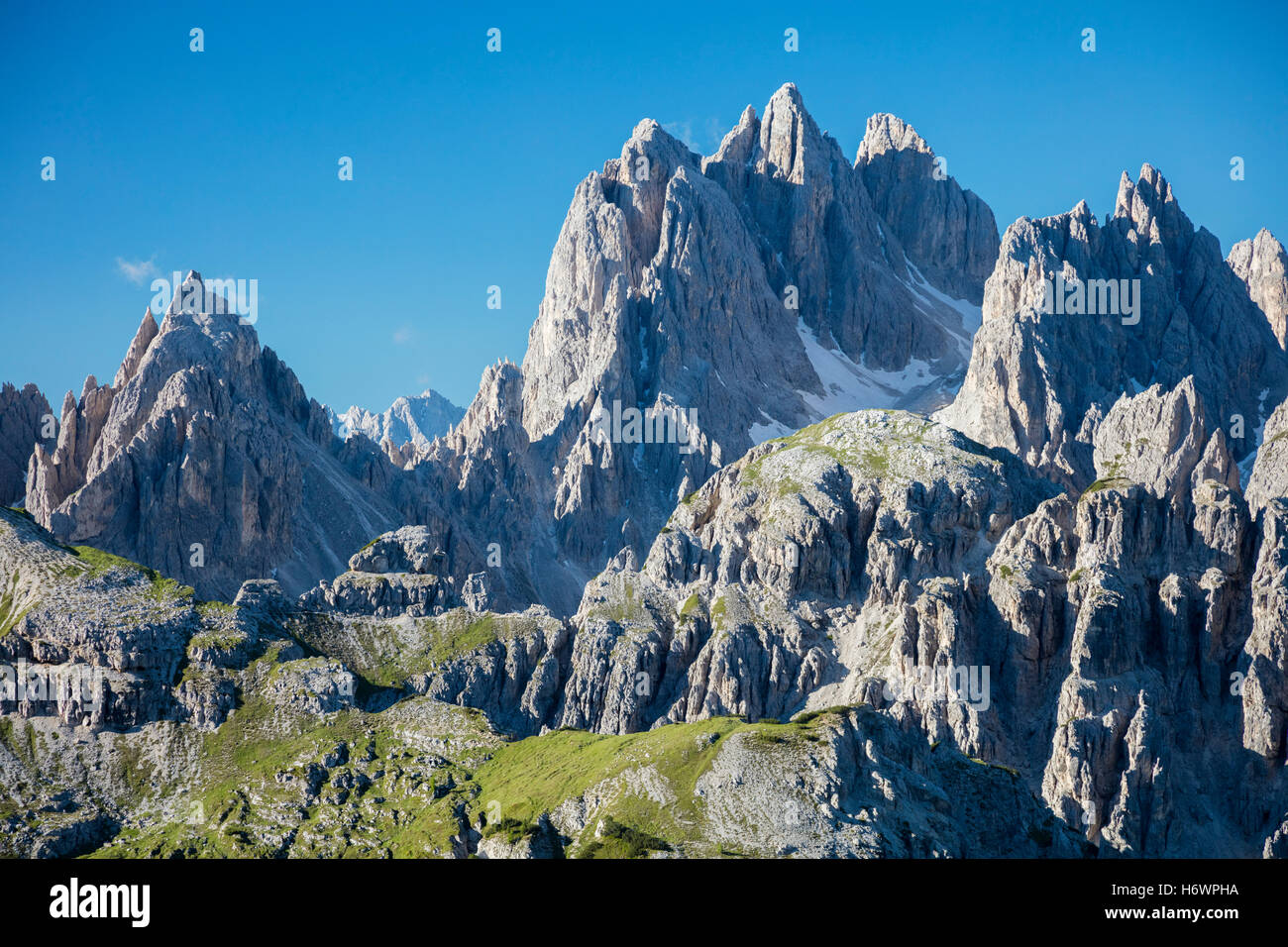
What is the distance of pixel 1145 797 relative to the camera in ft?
586

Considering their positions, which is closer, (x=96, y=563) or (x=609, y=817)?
(x=609, y=817)

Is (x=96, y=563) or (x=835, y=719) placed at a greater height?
(x=96, y=563)

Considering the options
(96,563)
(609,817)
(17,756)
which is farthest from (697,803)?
(96,563)

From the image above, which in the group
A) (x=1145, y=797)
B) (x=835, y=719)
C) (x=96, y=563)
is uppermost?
(x=96, y=563)

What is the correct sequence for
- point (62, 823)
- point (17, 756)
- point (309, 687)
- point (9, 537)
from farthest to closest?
1. point (9, 537)
2. point (309, 687)
3. point (17, 756)
4. point (62, 823)

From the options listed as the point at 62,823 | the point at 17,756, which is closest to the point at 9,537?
the point at 17,756
